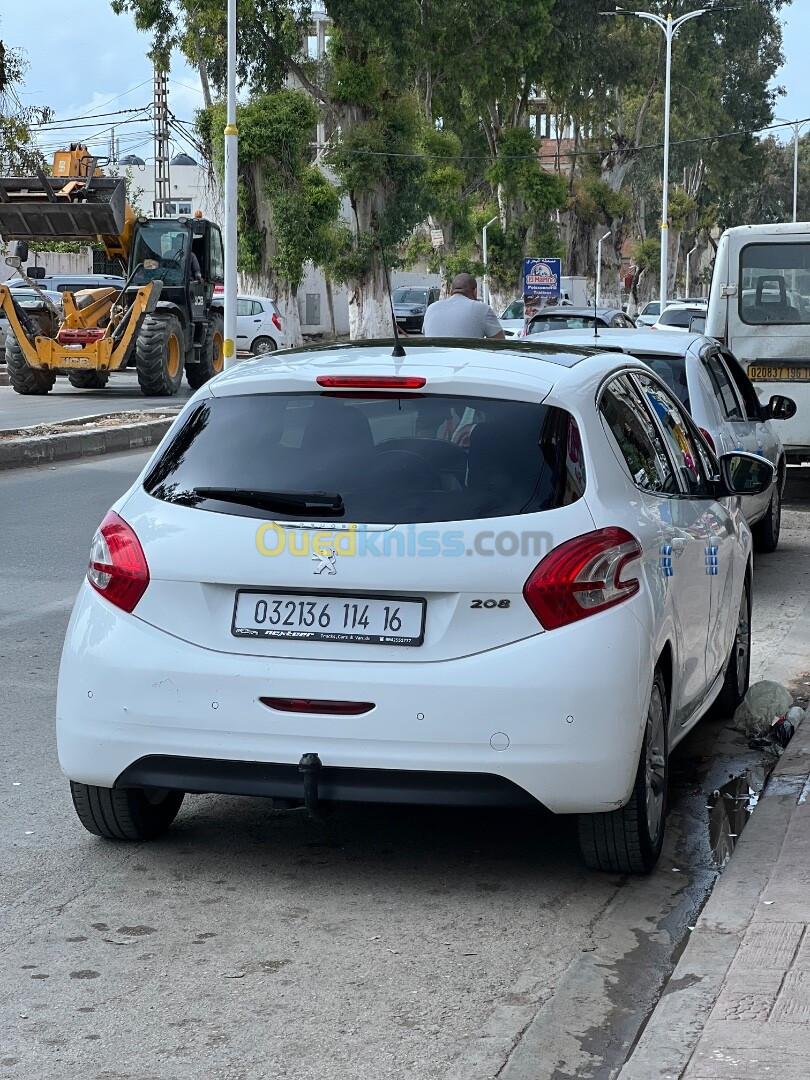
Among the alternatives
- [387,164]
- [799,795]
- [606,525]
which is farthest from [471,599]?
[387,164]

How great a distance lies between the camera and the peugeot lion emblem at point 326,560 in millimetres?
4551

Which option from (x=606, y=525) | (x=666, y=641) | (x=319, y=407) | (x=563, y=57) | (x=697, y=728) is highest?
(x=563, y=57)

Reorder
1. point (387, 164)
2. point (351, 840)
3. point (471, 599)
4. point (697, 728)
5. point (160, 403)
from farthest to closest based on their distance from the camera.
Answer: point (387, 164)
point (160, 403)
point (697, 728)
point (351, 840)
point (471, 599)

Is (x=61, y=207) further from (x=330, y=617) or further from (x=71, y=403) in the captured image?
(x=330, y=617)

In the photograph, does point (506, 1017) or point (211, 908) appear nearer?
point (506, 1017)

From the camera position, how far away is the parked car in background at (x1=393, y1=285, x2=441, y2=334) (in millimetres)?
53594

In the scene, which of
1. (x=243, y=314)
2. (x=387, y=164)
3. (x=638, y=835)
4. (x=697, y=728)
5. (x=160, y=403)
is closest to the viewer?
(x=638, y=835)

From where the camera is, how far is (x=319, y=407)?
16.3 ft

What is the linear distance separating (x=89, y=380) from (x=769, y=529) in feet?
60.6

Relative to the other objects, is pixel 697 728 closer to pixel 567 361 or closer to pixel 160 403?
pixel 567 361

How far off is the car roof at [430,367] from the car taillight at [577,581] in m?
0.53

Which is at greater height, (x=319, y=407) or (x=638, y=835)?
(x=319, y=407)

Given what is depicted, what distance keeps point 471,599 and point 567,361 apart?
3.88 feet

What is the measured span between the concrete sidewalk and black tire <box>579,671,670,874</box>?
254mm
